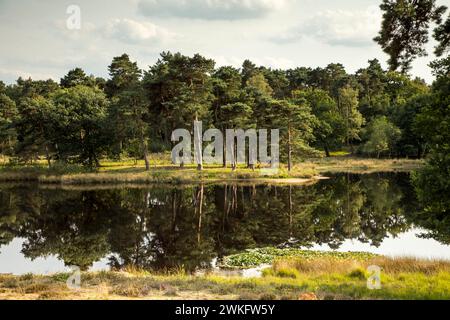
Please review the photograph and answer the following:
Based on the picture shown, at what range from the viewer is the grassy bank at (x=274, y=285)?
475 inches

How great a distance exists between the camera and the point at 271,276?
16.3 metres

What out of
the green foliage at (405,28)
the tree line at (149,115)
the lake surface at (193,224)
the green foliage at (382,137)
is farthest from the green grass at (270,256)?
the green foliage at (382,137)

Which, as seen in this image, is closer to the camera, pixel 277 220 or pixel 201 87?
pixel 277 220

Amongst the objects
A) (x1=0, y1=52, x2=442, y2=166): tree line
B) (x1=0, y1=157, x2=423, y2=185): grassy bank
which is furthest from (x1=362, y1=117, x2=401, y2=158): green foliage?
(x1=0, y1=157, x2=423, y2=185): grassy bank

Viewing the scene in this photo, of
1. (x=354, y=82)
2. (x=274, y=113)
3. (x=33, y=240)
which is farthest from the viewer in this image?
(x=354, y=82)

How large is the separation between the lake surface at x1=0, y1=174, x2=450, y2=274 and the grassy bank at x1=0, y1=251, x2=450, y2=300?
1.64m

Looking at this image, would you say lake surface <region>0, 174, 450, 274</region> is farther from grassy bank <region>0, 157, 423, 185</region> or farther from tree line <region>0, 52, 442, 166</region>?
tree line <region>0, 52, 442, 166</region>

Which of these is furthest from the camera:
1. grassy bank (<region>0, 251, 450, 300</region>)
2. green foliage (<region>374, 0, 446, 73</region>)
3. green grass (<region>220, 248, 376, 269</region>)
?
green grass (<region>220, 248, 376, 269</region>)

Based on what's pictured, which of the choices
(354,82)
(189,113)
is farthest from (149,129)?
(354,82)

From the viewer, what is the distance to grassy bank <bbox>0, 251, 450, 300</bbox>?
39.6ft

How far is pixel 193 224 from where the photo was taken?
31438mm

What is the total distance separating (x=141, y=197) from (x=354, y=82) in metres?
78.6
